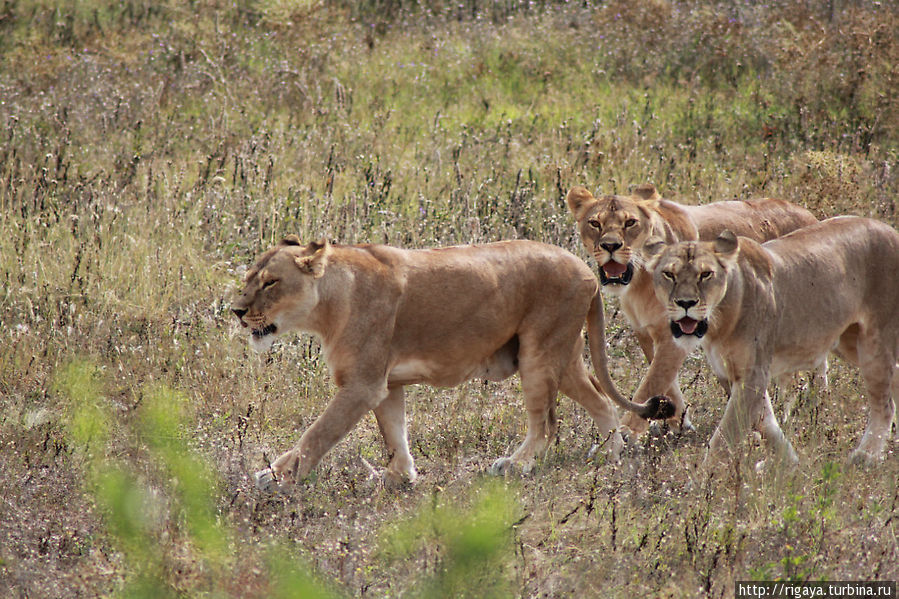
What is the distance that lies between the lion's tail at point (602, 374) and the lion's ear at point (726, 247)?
74cm

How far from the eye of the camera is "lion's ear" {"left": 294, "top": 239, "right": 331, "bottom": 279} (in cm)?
520

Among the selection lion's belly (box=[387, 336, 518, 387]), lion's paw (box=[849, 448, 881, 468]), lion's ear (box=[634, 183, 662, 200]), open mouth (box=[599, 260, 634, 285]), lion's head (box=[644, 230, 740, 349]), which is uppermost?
lion's head (box=[644, 230, 740, 349])

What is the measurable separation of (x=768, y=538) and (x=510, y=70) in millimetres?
9282

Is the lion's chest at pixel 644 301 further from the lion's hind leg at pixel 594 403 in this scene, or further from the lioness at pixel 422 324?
the lion's hind leg at pixel 594 403

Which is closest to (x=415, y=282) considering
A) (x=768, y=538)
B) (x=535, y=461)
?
(x=535, y=461)

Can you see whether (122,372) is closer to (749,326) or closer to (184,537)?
(749,326)

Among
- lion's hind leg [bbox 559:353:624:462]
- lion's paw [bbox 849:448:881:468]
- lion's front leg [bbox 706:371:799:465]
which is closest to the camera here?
lion's front leg [bbox 706:371:799:465]

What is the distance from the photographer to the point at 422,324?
18.0 ft

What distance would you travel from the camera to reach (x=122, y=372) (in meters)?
6.68

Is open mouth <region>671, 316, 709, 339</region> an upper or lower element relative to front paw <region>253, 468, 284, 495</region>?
upper

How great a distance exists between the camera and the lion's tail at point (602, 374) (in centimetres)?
558

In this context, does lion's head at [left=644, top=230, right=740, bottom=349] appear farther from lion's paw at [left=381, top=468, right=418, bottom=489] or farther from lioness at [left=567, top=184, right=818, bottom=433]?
lion's paw at [left=381, top=468, right=418, bottom=489]

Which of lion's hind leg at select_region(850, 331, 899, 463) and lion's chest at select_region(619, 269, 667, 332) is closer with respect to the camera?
lion's hind leg at select_region(850, 331, 899, 463)

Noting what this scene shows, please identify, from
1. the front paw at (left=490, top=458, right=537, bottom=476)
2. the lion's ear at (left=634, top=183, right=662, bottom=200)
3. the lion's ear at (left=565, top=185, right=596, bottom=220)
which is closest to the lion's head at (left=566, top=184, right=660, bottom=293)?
the lion's ear at (left=565, top=185, right=596, bottom=220)
